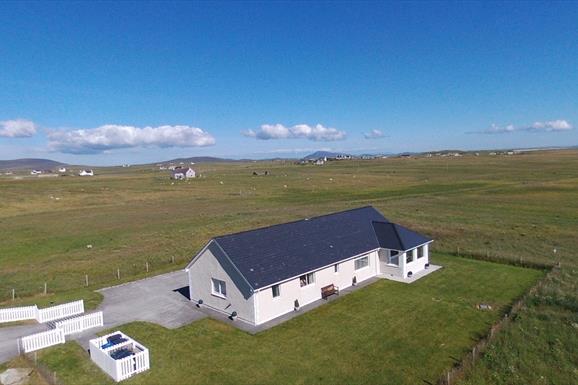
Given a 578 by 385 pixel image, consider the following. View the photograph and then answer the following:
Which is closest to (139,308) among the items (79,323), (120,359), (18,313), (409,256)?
(79,323)

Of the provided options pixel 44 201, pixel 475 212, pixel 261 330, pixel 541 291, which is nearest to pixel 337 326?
pixel 261 330

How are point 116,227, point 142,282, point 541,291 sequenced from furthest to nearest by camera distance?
point 116,227 < point 142,282 < point 541,291

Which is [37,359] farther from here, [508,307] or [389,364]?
[508,307]

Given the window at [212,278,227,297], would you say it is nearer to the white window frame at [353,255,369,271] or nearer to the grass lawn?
the grass lawn

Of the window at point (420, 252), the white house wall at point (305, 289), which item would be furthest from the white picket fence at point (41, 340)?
the window at point (420, 252)

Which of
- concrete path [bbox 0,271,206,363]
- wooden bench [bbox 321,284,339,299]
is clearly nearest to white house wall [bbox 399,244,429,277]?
wooden bench [bbox 321,284,339,299]

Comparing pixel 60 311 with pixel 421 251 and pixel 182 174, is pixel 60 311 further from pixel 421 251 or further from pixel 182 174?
pixel 182 174

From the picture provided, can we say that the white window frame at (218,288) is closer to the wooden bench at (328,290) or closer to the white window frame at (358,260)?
the wooden bench at (328,290)
